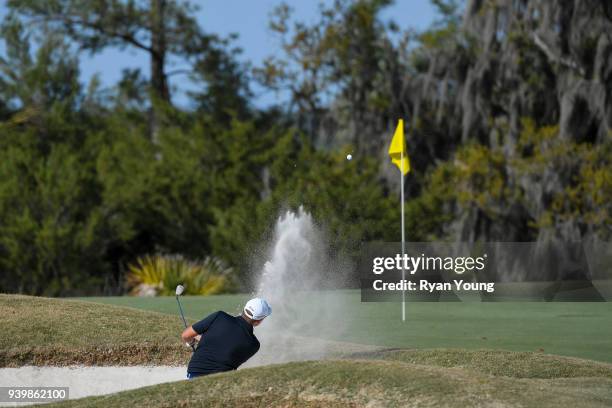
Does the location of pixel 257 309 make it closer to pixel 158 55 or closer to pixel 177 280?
pixel 177 280

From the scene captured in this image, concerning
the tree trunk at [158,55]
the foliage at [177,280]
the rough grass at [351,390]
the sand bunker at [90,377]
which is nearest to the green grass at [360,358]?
the rough grass at [351,390]

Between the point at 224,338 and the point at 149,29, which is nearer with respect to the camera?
the point at 224,338

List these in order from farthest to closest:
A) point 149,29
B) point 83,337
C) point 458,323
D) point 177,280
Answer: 1. point 149,29
2. point 177,280
3. point 458,323
4. point 83,337

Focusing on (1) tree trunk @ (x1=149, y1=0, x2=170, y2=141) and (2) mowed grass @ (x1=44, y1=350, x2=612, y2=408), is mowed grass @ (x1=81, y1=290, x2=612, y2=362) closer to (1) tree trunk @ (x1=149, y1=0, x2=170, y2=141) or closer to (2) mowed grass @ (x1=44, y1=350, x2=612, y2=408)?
(2) mowed grass @ (x1=44, y1=350, x2=612, y2=408)

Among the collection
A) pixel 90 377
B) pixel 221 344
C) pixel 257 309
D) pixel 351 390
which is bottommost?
pixel 90 377

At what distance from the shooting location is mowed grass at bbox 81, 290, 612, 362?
12781mm

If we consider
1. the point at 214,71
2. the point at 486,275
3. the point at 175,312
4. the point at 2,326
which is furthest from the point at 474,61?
the point at 2,326

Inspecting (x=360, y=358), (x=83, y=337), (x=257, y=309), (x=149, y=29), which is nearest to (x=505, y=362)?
(x=360, y=358)

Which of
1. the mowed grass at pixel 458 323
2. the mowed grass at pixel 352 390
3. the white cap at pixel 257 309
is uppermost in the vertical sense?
the white cap at pixel 257 309

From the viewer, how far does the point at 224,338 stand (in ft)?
26.6

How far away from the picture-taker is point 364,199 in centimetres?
2800

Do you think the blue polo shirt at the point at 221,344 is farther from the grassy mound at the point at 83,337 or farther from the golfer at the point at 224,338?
the grassy mound at the point at 83,337

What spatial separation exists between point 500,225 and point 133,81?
16068 millimetres

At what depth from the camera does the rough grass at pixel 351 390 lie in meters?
7.10
